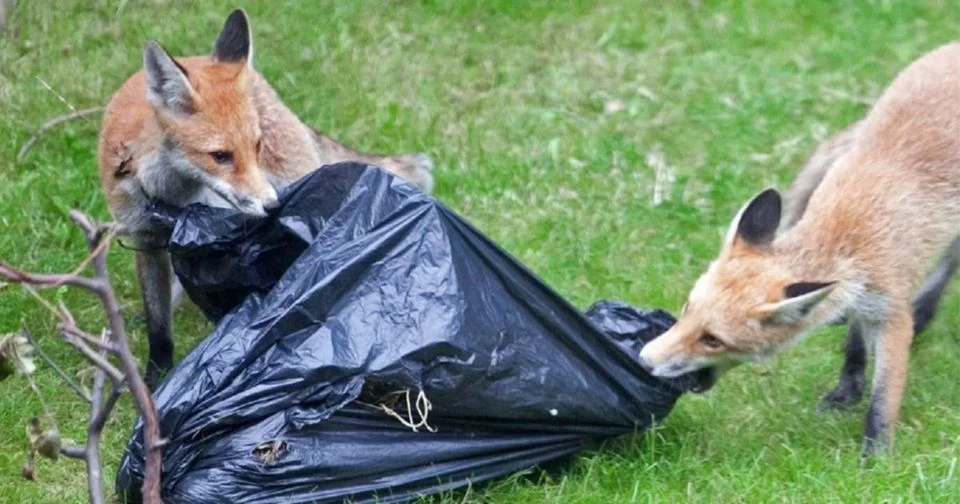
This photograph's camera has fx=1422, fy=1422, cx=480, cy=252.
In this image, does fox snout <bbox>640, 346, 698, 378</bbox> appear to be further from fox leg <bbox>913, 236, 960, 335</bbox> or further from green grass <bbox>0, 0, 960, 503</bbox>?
fox leg <bbox>913, 236, 960, 335</bbox>

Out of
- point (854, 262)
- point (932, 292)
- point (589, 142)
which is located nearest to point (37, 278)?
point (854, 262)

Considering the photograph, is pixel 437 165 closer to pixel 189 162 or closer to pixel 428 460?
pixel 189 162

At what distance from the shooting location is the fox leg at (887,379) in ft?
17.8

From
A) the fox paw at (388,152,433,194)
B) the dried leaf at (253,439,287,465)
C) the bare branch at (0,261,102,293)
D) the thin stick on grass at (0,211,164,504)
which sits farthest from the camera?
the fox paw at (388,152,433,194)

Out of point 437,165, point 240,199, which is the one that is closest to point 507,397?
point 240,199

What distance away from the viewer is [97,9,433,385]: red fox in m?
5.68

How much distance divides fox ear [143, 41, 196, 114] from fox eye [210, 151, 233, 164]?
0.21m

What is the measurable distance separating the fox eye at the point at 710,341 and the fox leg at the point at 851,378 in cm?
87

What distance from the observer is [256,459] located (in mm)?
4559

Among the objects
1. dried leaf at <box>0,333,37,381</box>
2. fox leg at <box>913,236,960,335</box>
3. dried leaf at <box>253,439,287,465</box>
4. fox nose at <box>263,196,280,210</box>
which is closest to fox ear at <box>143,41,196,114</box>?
fox nose at <box>263,196,280,210</box>

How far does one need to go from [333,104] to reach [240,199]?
11.1 feet

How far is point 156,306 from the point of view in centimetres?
615

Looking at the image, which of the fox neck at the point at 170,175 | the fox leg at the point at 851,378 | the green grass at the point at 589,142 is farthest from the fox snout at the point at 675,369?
the fox neck at the point at 170,175

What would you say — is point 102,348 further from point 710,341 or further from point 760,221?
point 760,221
